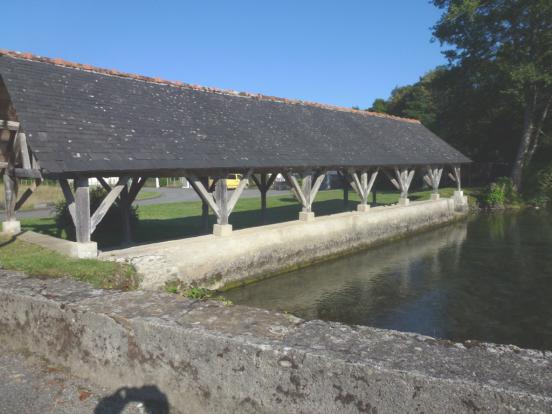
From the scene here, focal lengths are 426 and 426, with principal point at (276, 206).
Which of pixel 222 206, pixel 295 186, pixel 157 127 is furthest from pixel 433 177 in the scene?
pixel 157 127

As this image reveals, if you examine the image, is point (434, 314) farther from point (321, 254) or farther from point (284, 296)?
point (321, 254)

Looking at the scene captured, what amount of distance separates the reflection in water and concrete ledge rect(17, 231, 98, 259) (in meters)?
3.01

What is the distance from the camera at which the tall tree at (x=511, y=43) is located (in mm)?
20109

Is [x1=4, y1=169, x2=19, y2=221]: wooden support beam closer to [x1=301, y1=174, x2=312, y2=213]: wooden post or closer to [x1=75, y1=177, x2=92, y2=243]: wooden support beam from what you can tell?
[x1=75, y1=177, x2=92, y2=243]: wooden support beam

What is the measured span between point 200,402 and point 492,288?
816 centimetres

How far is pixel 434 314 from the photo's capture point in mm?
7863

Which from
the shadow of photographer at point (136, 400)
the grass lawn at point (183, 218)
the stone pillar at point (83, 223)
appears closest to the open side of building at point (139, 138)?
the stone pillar at point (83, 223)

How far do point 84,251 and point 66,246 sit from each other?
3.22 ft

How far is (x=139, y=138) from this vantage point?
852cm

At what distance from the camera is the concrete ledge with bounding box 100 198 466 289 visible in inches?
319

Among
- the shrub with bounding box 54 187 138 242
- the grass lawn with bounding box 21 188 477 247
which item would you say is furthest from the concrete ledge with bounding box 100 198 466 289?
the shrub with bounding box 54 187 138 242

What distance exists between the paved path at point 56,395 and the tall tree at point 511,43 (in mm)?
22050

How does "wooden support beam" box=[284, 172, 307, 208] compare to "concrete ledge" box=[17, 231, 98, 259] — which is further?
"wooden support beam" box=[284, 172, 307, 208]

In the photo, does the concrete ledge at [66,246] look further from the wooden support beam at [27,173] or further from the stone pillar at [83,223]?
the wooden support beam at [27,173]
